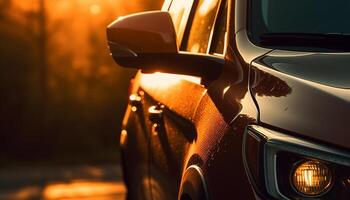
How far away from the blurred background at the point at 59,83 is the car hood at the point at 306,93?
1944 centimetres

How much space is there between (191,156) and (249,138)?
0.54 metres

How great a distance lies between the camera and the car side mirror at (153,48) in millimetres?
3092

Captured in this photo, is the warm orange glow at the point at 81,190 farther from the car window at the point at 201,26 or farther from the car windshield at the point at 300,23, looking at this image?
the car windshield at the point at 300,23

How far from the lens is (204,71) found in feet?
10.2

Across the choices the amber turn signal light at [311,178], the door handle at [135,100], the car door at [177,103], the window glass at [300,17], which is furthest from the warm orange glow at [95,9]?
the amber turn signal light at [311,178]

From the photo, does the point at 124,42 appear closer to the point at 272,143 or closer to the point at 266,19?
the point at 266,19

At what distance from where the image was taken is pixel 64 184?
14.1m

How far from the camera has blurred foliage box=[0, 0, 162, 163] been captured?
2497 centimetres

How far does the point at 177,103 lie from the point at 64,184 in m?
10.8

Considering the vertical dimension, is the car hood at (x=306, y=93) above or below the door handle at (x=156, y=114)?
above

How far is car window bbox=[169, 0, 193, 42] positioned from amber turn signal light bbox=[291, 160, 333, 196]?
69.3 inches

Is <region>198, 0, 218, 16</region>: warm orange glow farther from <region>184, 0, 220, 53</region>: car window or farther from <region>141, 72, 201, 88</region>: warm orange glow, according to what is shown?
<region>141, 72, 201, 88</region>: warm orange glow

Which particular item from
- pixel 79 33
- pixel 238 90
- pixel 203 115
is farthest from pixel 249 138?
pixel 79 33

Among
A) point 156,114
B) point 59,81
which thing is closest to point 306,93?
point 156,114
